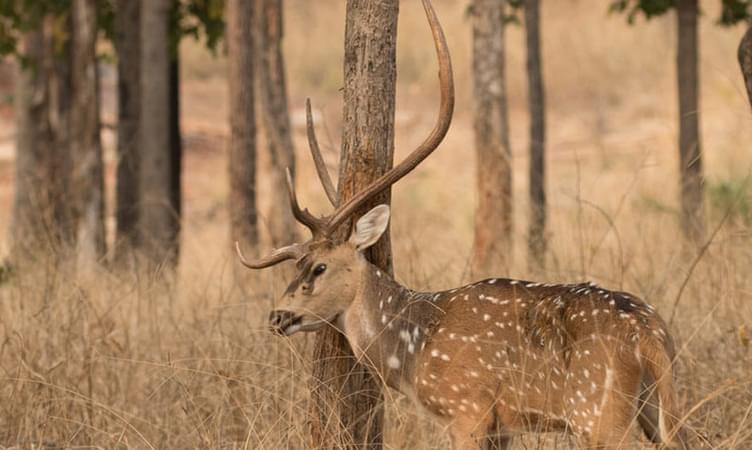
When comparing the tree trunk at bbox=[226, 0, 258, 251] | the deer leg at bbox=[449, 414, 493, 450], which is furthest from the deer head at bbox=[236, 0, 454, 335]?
the tree trunk at bbox=[226, 0, 258, 251]

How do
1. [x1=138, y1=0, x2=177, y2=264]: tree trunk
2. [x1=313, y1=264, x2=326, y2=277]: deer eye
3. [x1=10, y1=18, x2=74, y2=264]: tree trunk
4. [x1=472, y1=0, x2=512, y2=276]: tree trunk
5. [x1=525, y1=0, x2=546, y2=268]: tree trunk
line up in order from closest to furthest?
[x1=313, y1=264, x2=326, y2=277]: deer eye < [x1=472, y1=0, x2=512, y2=276]: tree trunk < [x1=525, y1=0, x2=546, y2=268]: tree trunk < [x1=138, y1=0, x2=177, y2=264]: tree trunk < [x1=10, y1=18, x2=74, y2=264]: tree trunk

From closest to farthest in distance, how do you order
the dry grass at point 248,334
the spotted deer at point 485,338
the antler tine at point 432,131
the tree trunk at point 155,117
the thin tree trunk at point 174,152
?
the spotted deer at point 485,338 < the antler tine at point 432,131 < the dry grass at point 248,334 < the tree trunk at point 155,117 < the thin tree trunk at point 174,152

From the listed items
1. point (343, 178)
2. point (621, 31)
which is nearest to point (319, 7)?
point (621, 31)

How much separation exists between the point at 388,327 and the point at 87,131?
30.3ft

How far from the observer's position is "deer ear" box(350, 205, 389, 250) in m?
5.75

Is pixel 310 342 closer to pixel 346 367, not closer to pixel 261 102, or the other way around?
pixel 346 367

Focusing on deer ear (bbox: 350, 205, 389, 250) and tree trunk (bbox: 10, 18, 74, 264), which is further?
tree trunk (bbox: 10, 18, 74, 264)

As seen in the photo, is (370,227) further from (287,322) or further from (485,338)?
(485,338)

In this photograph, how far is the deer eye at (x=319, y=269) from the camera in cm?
586

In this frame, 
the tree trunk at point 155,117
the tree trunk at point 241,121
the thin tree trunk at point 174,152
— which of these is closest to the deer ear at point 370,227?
the tree trunk at point 241,121

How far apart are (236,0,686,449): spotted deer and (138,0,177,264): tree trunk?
27.0 ft

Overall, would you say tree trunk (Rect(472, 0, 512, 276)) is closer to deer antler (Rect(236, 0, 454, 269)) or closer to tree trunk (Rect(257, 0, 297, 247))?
tree trunk (Rect(257, 0, 297, 247))

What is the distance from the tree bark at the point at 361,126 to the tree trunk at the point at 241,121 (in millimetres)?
6668

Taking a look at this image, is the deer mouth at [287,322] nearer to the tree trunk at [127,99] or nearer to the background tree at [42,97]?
the tree trunk at [127,99]
